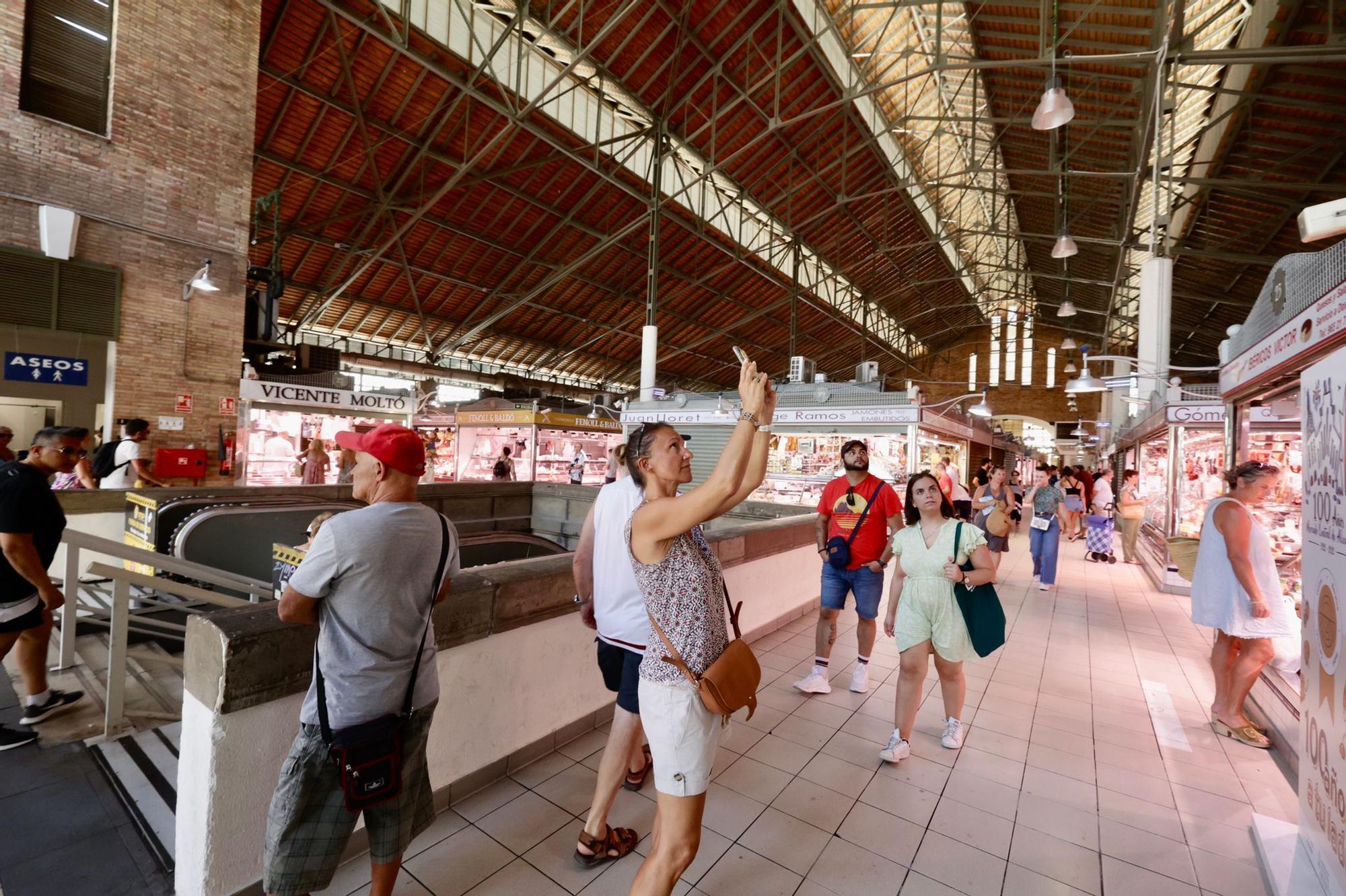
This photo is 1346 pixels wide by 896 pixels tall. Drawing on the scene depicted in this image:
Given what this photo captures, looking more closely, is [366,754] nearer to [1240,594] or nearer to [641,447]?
[641,447]

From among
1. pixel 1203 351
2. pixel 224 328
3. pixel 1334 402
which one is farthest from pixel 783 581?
pixel 1203 351

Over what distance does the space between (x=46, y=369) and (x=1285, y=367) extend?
1155 cm

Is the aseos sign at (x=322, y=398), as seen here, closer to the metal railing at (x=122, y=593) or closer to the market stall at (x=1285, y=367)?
the metal railing at (x=122, y=593)

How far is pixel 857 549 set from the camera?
12.8 feet

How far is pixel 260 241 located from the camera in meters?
14.8

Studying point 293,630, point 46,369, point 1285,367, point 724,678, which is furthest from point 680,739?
point 46,369

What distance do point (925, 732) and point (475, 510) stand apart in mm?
6902

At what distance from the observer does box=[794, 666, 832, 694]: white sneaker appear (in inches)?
159

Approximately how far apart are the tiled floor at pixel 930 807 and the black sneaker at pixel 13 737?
209 cm

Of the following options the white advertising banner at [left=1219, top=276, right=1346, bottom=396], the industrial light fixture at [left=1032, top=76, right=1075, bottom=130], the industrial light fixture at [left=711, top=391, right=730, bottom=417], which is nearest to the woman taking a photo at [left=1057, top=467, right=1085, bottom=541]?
the industrial light fixture at [left=1032, top=76, right=1075, bottom=130]

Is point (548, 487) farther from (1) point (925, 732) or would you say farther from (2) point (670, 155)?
(2) point (670, 155)

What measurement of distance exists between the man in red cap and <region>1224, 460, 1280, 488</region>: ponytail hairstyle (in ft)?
14.4

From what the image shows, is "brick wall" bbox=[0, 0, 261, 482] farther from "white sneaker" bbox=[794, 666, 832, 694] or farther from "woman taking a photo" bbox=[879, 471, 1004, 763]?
"woman taking a photo" bbox=[879, 471, 1004, 763]

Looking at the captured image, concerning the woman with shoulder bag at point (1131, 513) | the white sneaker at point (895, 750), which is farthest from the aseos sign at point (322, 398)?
the woman with shoulder bag at point (1131, 513)
